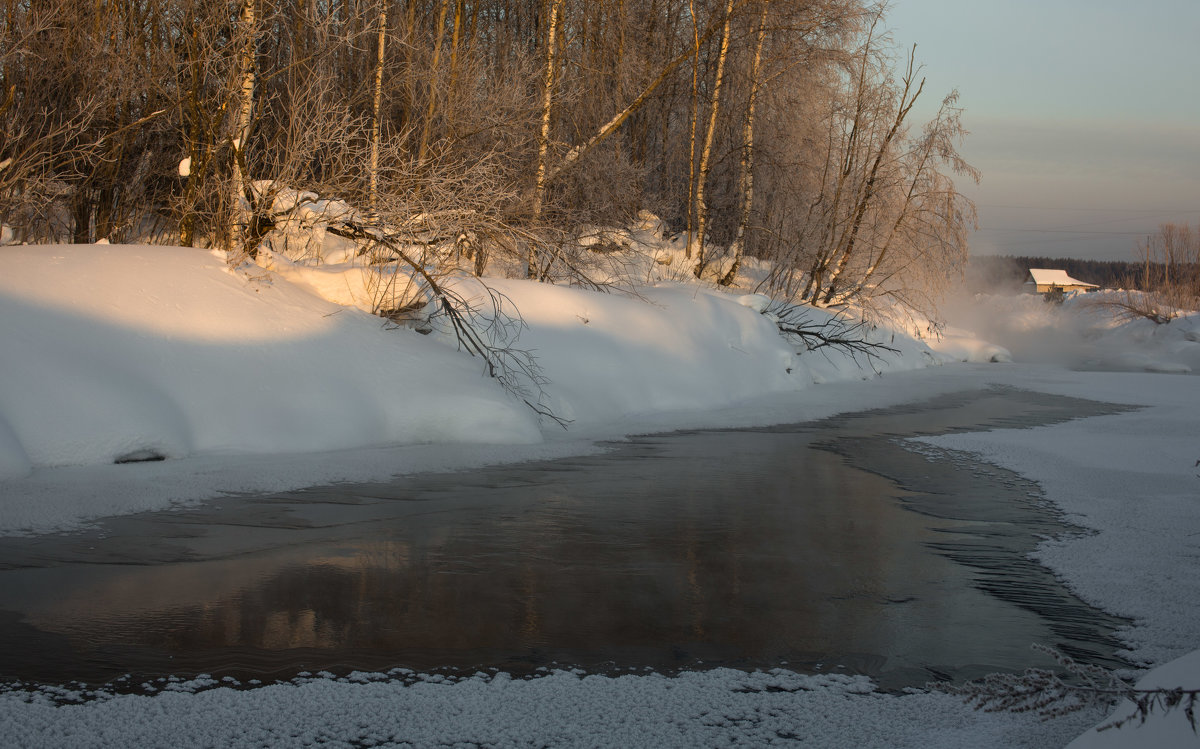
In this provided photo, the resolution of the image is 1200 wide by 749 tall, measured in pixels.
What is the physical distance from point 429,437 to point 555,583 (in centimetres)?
397

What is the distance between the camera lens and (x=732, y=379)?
41.9 feet

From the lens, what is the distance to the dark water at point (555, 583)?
144 inches

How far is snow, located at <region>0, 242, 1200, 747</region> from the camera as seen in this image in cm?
304

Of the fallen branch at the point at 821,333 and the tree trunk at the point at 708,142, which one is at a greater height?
the tree trunk at the point at 708,142

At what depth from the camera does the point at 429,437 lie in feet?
27.2

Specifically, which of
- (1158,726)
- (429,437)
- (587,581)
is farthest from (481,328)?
(1158,726)

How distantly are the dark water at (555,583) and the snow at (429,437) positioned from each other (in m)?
0.25

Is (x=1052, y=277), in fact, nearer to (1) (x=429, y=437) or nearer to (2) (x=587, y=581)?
A: (1) (x=429, y=437)

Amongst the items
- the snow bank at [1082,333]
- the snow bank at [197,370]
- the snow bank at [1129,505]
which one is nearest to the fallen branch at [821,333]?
the snow bank at [1129,505]

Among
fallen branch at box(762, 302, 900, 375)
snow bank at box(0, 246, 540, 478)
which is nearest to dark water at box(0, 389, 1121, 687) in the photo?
snow bank at box(0, 246, 540, 478)

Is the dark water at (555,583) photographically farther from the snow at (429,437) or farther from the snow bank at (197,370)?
the snow bank at (197,370)

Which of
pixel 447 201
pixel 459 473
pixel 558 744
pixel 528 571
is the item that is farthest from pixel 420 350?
pixel 558 744

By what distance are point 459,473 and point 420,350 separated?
2.17 metres

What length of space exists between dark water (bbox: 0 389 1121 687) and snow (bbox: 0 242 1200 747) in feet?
0.82
